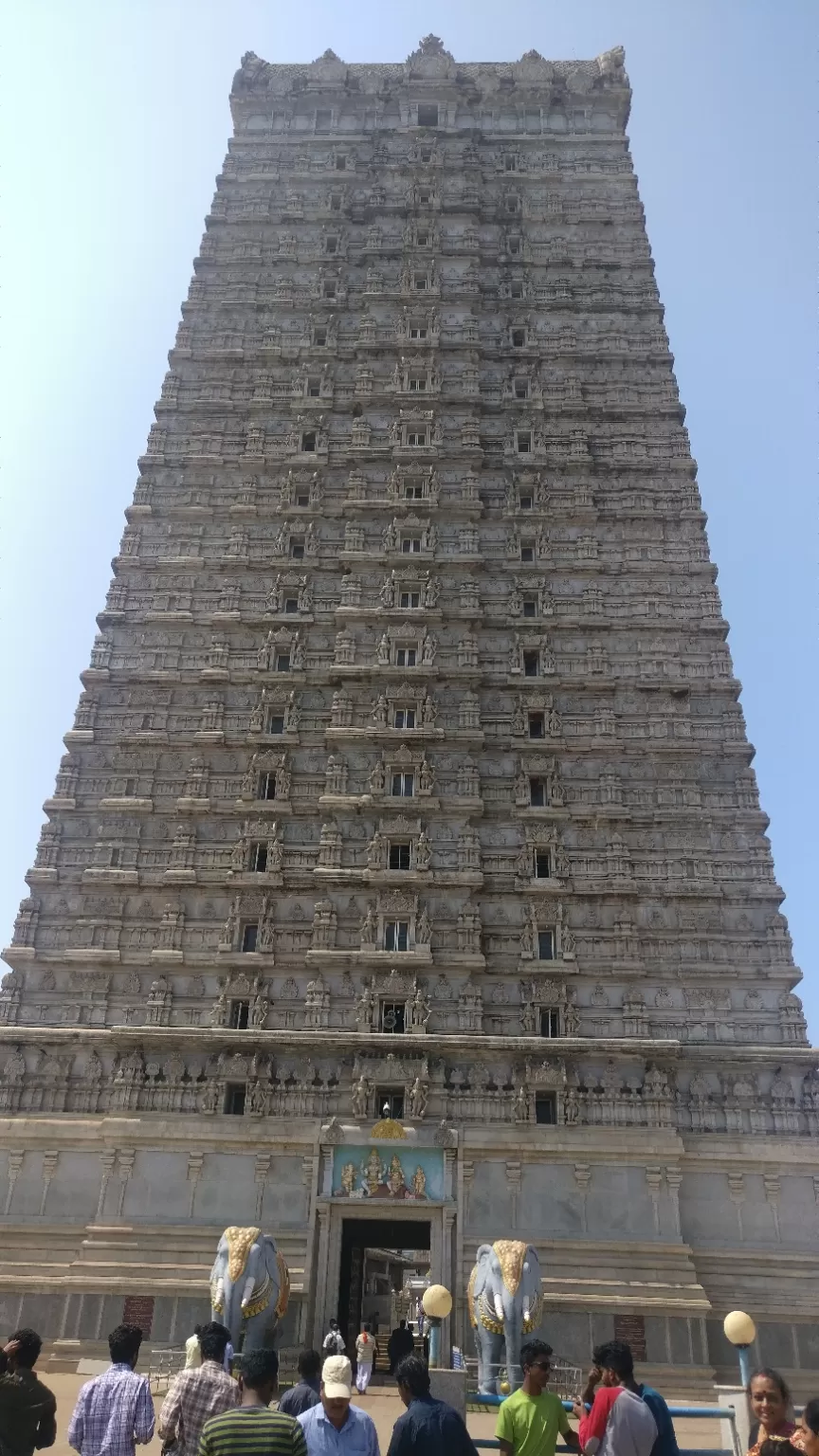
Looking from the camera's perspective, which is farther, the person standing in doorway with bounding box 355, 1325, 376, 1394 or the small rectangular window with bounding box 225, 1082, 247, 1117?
the small rectangular window with bounding box 225, 1082, 247, 1117

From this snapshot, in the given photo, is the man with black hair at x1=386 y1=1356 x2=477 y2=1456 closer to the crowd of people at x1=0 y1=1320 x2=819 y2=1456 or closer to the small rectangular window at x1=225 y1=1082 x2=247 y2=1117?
the crowd of people at x1=0 y1=1320 x2=819 y2=1456

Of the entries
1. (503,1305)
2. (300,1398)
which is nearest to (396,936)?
(503,1305)

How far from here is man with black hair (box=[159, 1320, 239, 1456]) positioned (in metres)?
7.49

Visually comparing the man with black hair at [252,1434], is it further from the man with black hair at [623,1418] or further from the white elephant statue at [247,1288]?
the white elephant statue at [247,1288]

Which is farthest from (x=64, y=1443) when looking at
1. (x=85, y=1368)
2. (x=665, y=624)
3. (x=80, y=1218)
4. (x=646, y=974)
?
(x=665, y=624)

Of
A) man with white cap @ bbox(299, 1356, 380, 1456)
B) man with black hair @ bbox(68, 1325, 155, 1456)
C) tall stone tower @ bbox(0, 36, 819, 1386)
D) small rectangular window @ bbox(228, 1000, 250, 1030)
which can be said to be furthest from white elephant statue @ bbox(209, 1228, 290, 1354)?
man with white cap @ bbox(299, 1356, 380, 1456)

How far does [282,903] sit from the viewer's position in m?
29.9

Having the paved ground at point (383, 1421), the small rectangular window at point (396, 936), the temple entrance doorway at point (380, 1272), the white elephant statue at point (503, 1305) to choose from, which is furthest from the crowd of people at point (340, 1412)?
the small rectangular window at point (396, 936)

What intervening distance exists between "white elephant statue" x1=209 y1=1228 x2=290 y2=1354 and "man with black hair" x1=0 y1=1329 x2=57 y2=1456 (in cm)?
1326

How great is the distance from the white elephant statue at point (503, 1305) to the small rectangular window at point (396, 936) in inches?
378

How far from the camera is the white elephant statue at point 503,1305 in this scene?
19203 mm

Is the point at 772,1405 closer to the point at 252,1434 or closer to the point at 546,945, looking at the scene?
the point at 252,1434

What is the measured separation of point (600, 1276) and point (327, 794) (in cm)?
1433

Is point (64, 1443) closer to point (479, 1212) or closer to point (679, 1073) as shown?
point (479, 1212)
